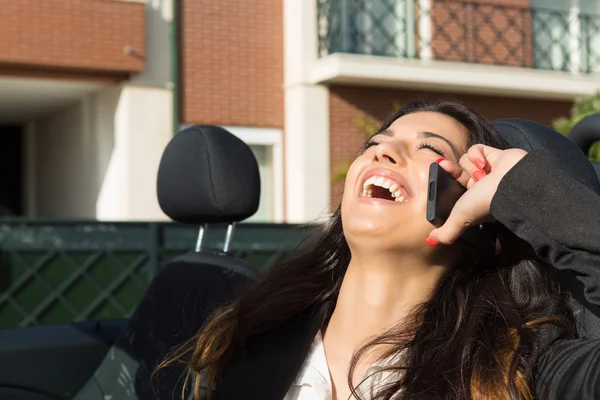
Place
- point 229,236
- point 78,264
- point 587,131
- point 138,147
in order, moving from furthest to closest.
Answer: point 138,147, point 78,264, point 229,236, point 587,131

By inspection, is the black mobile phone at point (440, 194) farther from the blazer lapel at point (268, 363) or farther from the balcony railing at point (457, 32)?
the balcony railing at point (457, 32)

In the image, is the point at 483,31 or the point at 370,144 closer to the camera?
the point at 370,144

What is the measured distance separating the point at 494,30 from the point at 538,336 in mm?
11416

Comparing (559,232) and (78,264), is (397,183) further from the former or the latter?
(78,264)

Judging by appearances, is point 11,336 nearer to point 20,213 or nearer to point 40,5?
point 40,5

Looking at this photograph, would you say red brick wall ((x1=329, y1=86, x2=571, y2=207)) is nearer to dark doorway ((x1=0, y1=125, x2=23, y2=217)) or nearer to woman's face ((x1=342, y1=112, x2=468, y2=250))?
dark doorway ((x1=0, y1=125, x2=23, y2=217))

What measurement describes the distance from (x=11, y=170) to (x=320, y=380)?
12137 mm

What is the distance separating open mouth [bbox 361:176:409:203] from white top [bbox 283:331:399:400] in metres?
0.36

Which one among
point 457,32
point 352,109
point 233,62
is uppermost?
point 457,32

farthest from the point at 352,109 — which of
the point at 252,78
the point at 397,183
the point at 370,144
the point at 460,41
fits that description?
Result: the point at 397,183

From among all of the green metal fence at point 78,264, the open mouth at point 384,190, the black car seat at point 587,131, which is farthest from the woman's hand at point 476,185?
the green metal fence at point 78,264

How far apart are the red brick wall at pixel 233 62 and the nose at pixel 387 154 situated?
29.7ft

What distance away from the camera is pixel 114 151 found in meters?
10.7

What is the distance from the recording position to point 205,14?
10961 mm
